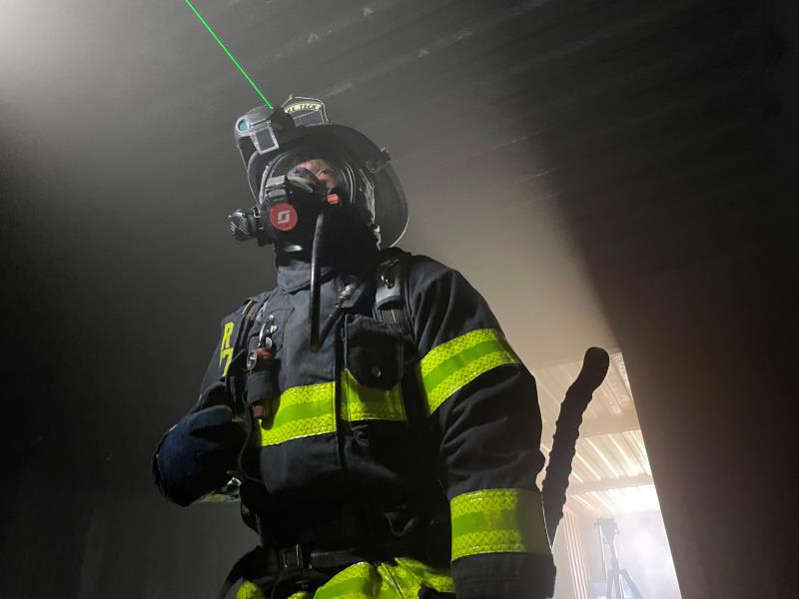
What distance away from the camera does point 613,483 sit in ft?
41.1

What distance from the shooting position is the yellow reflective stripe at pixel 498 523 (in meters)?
1.14

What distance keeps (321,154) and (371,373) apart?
1064mm

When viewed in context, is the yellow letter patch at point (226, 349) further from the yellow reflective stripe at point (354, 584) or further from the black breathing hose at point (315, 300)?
the yellow reflective stripe at point (354, 584)

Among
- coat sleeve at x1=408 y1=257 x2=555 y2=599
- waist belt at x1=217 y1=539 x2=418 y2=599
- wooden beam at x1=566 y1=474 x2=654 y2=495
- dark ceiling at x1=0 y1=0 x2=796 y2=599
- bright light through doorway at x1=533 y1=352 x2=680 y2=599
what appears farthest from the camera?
wooden beam at x1=566 y1=474 x2=654 y2=495

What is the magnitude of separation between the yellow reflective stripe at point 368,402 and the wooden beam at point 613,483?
1226 cm

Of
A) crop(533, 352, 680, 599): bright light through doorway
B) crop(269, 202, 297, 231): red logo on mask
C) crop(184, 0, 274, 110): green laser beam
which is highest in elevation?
crop(184, 0, 274, 110): green laser beam

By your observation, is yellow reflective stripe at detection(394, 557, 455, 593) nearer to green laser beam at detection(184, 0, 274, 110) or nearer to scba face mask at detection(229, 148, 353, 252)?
scba face mask at detection(229, 148, 353, 252)

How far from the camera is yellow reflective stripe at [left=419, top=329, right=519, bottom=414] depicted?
137 centimetres

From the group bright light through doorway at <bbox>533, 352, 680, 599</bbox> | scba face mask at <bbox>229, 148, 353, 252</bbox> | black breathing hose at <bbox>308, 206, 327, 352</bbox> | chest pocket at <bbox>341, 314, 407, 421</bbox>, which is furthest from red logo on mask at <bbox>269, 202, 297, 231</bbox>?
bright light through doorway at <bbox>533, 352, 680, 599</bbox>

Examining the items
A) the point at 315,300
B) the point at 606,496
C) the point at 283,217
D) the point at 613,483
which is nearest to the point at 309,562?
the point at 315,300

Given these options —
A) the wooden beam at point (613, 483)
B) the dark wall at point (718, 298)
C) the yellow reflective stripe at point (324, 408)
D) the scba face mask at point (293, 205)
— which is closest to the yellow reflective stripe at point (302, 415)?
the yellow reflective stripe at point (324, 408)

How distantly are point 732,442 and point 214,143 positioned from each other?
12.2 ft

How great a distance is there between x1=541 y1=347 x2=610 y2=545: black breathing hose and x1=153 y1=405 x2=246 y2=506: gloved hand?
2.89ft

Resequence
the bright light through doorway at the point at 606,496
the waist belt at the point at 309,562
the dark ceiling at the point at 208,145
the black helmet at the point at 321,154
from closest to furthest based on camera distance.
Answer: the waist belt at the point at 309,562
the black helmet at the point at 321,154
the dark ceiling at the point at 208,145
the bright light through doorway at the point at 606,496
